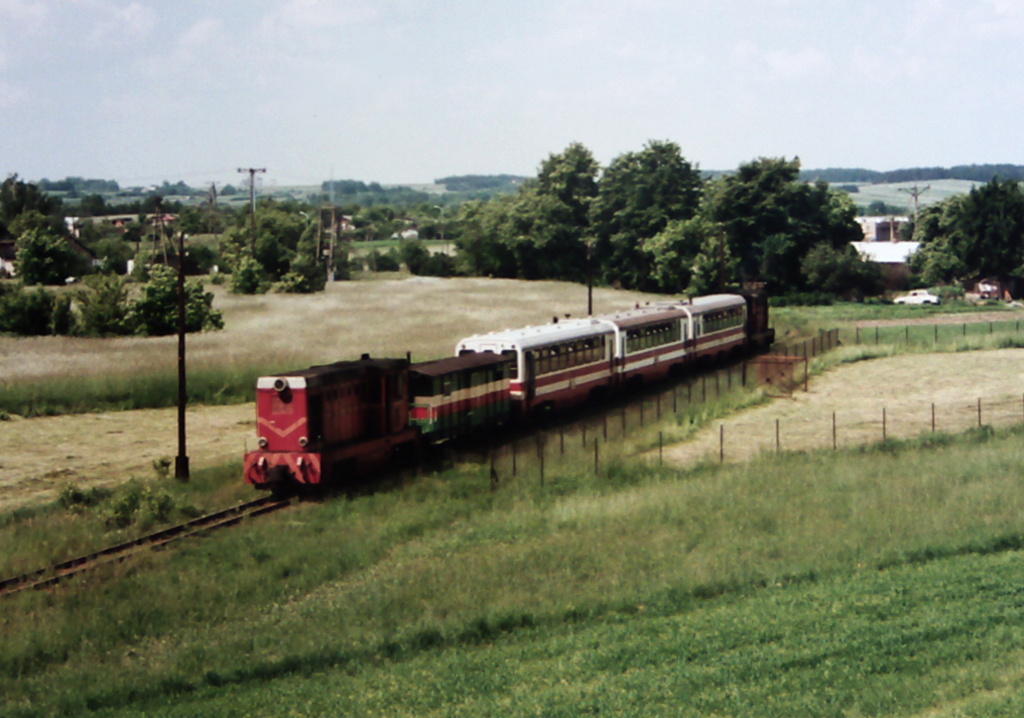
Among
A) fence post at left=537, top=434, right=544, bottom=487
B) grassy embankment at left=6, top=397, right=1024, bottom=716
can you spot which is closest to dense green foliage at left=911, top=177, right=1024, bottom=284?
fence post at left=537, top=434, right=544, bottom=487

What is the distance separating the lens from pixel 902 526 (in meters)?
25.6

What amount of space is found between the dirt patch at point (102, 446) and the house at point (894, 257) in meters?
84.6

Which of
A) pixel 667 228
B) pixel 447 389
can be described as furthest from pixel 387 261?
pixel 447 389

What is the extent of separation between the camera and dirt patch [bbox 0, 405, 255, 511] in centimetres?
3525

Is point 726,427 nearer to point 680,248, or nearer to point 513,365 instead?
point 513,365

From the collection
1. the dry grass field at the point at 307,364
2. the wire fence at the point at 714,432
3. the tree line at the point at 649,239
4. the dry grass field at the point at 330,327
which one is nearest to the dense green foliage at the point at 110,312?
the dry grass field at the point at 330,327

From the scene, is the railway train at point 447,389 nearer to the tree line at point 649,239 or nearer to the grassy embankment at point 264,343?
the grassy embankment at point 264,343

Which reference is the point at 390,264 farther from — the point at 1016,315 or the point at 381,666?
the point at 381,666

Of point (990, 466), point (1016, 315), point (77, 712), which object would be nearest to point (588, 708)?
point (77, 712)

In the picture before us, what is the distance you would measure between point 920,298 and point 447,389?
3062 inches

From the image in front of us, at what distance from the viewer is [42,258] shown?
100500mm

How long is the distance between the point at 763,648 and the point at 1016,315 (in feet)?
242

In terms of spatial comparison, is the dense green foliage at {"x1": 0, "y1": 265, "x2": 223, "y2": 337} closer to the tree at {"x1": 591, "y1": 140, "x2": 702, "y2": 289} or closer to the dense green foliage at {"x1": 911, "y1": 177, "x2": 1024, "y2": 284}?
the tree at {"x1": 591, "y1": 140, "x2": 702, "y2": 289}

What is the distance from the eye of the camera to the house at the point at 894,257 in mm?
116500
